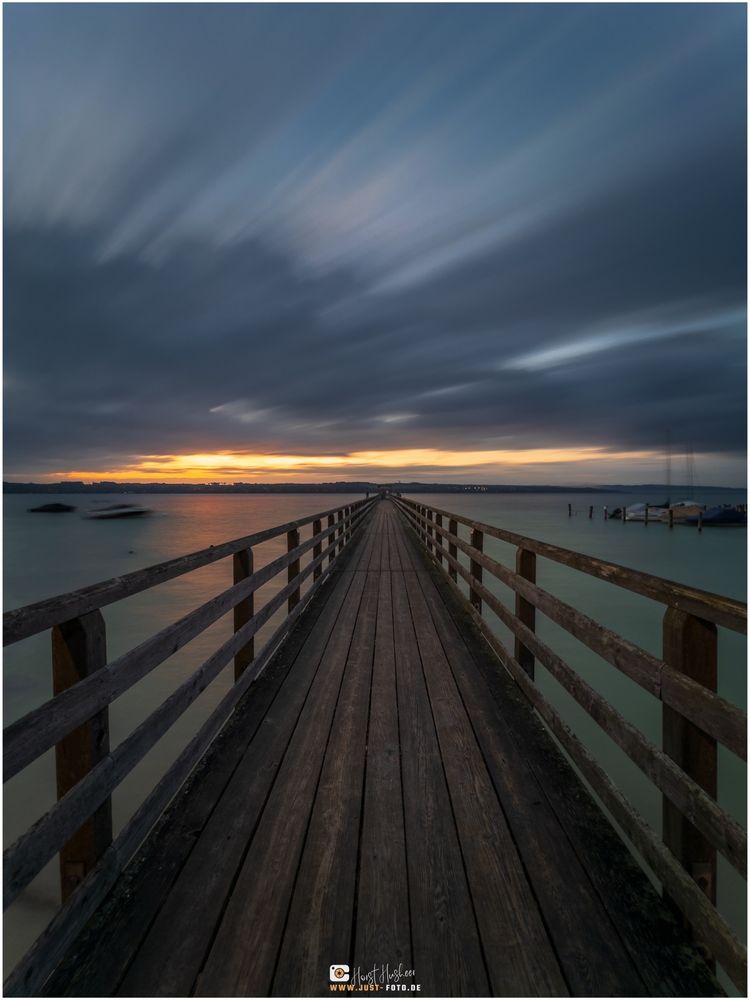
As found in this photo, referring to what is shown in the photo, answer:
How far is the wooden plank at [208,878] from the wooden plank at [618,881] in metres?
1.49

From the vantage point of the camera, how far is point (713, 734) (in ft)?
5.13

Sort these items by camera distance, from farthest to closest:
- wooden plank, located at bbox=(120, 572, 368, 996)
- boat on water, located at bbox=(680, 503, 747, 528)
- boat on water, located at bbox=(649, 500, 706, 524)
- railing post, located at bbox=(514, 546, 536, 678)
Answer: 1. boat on water, located at bbox=(649, 500, 706, 524)
2. boat on water, located at bbox=(680, 503, 747, 528)
3. railing post, located at bbox=(514, 546, 536, 678)
4. wooden plank, located at bbox=(120, 572, 368, 996)

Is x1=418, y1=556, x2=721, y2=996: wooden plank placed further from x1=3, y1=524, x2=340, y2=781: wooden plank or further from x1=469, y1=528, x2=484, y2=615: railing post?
x1=469, y1=528, x2=484, y2=615: railing post

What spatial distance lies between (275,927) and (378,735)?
139cm

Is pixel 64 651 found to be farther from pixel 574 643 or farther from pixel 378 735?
pixel 574 643

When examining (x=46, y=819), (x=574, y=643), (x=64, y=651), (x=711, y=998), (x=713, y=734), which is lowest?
(x=574, y=643)

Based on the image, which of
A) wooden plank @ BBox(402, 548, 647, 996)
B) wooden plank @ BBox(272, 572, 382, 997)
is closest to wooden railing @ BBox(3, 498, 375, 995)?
wooden plank @ BBox(272, 572, 382, 997)

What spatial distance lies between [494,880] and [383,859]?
47 cm

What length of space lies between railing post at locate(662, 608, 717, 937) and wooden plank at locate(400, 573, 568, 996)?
61 cm

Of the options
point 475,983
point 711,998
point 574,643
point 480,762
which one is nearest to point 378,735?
point 480,762

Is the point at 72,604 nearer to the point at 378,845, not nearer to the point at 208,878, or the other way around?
the point at 208,878

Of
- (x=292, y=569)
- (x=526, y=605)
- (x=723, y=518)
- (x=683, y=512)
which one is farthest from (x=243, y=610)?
(x=683, y=512)

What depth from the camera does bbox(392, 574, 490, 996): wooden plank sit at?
1692 millimetres

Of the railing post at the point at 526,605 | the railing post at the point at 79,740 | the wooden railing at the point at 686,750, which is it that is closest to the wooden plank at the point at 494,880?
the wooden railing at the point at 686,750
